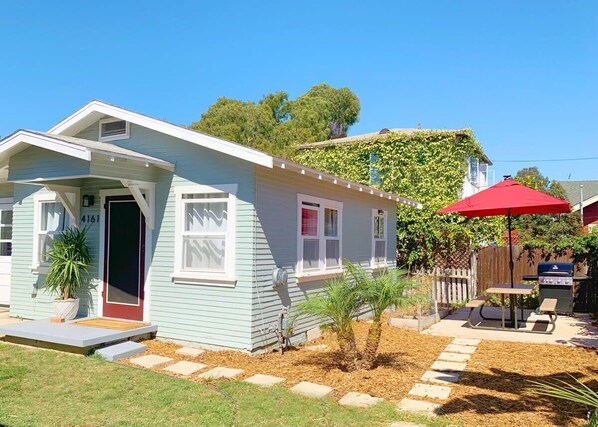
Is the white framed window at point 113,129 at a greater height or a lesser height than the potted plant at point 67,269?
greater

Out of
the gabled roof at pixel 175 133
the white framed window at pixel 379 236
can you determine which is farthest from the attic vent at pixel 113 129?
the white framed window at pixel 379 236

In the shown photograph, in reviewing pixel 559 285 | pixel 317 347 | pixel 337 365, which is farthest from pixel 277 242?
pixel 559 285

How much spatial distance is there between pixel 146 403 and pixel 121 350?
6.89 feet

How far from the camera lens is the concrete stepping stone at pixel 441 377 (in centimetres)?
541

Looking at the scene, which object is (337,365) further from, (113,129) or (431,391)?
(113,129)

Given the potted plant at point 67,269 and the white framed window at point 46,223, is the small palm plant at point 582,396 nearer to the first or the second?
the potted plant at point 67,269

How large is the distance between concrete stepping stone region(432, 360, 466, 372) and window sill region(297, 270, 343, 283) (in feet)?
8.70

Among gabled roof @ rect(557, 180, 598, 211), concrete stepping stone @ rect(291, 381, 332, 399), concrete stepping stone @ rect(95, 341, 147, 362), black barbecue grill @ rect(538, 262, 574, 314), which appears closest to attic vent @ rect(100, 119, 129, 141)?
concrete stepping stone @ rect(95, 341, 147, 362)

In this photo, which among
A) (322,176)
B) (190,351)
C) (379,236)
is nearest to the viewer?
(190,351)

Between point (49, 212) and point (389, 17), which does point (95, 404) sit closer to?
point (49, 212)

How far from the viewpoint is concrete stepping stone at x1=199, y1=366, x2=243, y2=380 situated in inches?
216

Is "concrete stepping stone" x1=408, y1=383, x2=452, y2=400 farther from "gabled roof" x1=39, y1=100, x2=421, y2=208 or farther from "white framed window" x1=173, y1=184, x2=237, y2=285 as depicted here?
"gabled roof" x1=39, y1=100, x2=421, y2=208

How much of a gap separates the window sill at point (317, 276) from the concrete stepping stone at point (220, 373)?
2.36 meters

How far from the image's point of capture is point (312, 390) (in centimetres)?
502
